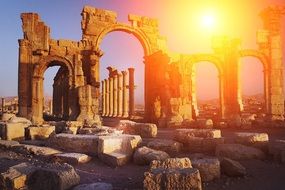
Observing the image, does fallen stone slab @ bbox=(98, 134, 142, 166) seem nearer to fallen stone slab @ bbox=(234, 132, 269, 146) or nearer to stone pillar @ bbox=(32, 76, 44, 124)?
fallen stone slab @ bbox=(234, 132, 269, 146)

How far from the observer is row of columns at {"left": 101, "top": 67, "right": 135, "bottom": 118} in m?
Answer: 27.7

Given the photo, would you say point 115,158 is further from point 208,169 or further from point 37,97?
point 37,97

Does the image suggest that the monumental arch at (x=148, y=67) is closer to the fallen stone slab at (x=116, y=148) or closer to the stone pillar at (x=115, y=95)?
the stone pillar at (x=115, y=95)

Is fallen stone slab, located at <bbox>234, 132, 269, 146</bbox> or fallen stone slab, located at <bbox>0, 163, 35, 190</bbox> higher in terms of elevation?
fallen stone slab, located at <bbox>234, 132, 269, 146</bbox>

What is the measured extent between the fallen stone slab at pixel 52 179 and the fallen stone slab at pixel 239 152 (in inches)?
133

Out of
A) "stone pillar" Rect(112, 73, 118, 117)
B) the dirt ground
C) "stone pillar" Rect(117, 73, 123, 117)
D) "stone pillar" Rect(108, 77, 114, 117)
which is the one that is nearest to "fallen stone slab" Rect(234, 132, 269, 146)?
the dirt ground

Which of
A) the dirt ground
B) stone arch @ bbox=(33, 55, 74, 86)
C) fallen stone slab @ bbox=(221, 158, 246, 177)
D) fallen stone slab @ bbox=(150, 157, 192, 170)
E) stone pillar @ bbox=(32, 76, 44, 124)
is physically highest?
stone arch @ bbox=(33, 55, 74, 86)

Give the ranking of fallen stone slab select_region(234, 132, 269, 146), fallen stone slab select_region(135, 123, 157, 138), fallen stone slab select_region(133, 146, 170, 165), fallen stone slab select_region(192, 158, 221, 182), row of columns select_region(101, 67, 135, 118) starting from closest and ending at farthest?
fallen stone slab select_region(192, 158, 221, 182)
fallen stone slab select_region(133, 146, 170, 165)
fallen stone slab select_region(234, 132, 269, 146)
fallen stone slab select_region(135, 123, 157, 138)
row of columns select_region(101, 67, 135, 118)

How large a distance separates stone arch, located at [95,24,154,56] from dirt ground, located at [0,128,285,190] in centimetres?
1386

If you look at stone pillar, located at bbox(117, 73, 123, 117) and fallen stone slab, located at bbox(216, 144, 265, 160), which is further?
stone pillar, located at bbox(117, 73, 123, 117)

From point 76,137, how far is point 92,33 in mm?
13309

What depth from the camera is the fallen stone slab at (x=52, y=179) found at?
435 cm

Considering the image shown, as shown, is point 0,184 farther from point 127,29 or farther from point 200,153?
point 127,29

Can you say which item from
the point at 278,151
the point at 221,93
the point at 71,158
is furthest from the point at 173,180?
the point at 221,93
